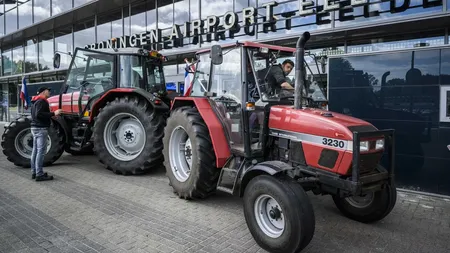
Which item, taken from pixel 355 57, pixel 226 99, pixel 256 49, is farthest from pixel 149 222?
pixel 355 57

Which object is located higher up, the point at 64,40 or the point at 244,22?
the point at 64,40

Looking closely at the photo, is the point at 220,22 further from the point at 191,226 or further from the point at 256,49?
the point at 191,226

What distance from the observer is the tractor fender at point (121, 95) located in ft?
21.3

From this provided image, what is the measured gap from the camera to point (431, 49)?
18.1ft

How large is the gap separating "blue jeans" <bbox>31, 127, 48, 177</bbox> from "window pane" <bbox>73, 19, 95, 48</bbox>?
35.1 ft

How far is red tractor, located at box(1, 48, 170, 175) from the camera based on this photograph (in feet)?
21.3

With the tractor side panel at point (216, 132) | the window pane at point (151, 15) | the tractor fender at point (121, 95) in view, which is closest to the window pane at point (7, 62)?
the window pane at point (151, 15)

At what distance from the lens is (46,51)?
59.2ft

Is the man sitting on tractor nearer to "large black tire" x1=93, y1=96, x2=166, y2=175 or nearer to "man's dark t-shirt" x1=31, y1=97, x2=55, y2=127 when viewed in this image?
"large black tire" x1=93, y1=96, x2=166, y2=175

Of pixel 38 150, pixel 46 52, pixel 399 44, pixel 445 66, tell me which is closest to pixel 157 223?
pixel 38 150

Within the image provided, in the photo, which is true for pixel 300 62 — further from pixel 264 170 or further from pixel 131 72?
pixel 131 72

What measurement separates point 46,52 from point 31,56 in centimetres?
A: 174

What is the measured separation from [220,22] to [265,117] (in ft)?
23.1

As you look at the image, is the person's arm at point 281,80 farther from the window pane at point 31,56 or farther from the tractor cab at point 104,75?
the window pane at point 31,56
